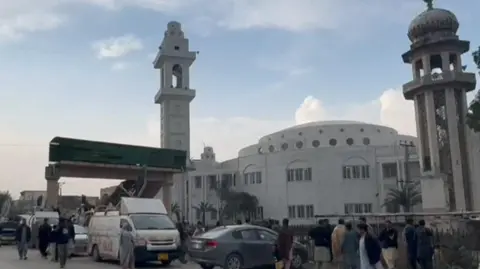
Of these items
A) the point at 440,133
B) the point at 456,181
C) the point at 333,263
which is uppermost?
the point at 440,133

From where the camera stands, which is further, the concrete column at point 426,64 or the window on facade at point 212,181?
the window on facade at point 212,181

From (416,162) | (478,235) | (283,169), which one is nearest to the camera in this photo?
(478,235)

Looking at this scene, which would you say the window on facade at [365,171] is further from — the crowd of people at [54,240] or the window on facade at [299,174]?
the crowd of people at [54,240]

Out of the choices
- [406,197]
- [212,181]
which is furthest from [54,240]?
[212,181]

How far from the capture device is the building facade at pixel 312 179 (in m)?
58.0

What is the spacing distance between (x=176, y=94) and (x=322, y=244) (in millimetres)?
52713

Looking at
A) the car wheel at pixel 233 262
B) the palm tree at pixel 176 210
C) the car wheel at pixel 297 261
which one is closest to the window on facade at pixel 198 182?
the palm tree at pixel 176 210

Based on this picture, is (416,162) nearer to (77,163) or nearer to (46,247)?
(77,163)

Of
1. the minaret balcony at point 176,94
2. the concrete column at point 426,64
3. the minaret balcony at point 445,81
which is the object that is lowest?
the minaret balcony at point 445,81

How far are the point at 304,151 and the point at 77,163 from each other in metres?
33.3

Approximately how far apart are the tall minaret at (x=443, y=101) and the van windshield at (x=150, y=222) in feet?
89.4

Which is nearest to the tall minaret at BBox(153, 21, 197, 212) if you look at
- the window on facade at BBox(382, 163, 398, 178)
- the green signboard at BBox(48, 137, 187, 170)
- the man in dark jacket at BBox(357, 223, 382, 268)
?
the window on facade at BBox(382, 163, 398, 178)

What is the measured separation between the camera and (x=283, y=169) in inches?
2435

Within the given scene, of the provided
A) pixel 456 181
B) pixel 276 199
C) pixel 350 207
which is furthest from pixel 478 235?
pixel 276 199
